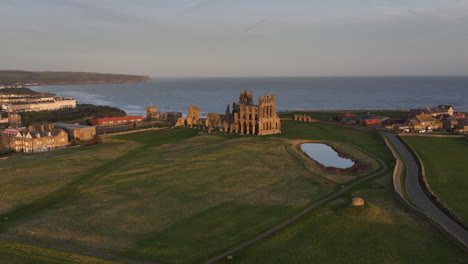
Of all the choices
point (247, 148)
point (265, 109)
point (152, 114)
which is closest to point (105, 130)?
point (152, 114)

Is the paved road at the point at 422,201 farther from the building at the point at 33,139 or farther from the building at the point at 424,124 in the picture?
the building at the point at 33,139

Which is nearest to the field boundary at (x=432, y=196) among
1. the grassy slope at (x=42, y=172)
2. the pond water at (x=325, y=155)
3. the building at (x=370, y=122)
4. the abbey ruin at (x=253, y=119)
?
the pond water at (x=325, y=155)

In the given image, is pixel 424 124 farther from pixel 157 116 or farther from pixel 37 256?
pixel 37 256

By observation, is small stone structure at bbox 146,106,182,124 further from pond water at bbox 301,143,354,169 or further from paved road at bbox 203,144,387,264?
paved road at bbox 203,144,387,264

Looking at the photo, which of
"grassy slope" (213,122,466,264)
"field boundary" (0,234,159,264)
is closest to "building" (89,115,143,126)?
"field boundary" (0,234,159,264)

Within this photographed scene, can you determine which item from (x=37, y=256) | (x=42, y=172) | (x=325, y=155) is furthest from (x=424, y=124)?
(x=37, y=256)

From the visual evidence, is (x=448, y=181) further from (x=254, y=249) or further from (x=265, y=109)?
(x=265, y=109)
